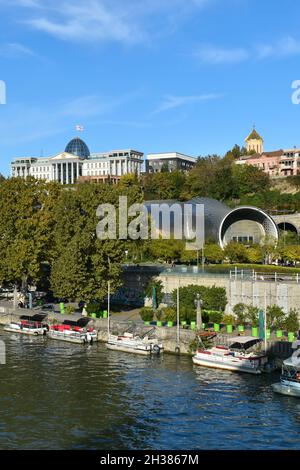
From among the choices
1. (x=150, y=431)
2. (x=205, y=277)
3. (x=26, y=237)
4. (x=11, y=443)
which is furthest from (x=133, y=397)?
(x=26, y=237)

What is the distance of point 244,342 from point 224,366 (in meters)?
2.27

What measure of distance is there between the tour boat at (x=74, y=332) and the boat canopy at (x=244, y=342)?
47.1 ft

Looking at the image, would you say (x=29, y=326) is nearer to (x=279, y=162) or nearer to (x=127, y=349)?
(x=127, y=349)

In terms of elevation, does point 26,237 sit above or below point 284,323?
above

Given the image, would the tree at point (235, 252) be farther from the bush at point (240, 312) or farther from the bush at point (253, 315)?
the bush at point (253, 315)

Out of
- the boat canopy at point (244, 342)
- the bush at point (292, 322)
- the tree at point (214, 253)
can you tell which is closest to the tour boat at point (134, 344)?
the boat canopy at point (244, 342)

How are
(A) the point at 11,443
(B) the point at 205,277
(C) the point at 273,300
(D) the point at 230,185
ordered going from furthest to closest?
1. (D) the point at 230,185
2. (B) the point at 205,277
3. (C) the point at 273,300
4. (A) the point at 11,443

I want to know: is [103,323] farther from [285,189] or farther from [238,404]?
[285,189]

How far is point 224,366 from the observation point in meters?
41.7

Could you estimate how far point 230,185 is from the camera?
4904 inches

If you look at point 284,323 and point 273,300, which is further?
point 273,300

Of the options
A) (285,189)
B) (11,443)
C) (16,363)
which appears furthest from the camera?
(285,189)

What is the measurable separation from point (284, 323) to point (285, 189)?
89.4 metres
